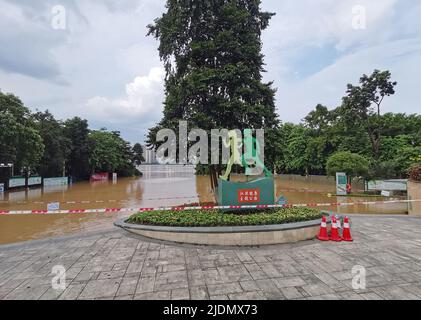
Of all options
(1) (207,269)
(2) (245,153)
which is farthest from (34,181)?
(1) (207,269)

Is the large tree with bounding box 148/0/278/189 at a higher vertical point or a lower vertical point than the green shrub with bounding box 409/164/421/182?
higher

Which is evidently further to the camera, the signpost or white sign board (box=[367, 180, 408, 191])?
the signpost

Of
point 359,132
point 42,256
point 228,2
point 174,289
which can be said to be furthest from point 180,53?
point 359,132

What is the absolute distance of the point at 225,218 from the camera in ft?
23.5

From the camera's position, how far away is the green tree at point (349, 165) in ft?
72.3

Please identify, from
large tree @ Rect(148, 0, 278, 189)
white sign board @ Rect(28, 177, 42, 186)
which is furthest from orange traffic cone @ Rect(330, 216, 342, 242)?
white sign board @ Rect(28, 177, 42, 186)

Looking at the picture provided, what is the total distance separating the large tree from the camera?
945 centimetres

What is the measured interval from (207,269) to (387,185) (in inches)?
824

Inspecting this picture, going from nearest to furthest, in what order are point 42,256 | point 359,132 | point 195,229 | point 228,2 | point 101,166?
point 42,256 → point 195,229 → point 228,2 → point 359,132 → point 101,166

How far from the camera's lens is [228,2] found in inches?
395

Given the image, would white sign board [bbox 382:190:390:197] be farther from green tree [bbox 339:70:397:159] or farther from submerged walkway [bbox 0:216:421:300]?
submerged walkway [bbox 0:216:421:300]

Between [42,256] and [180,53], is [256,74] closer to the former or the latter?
[180,53]

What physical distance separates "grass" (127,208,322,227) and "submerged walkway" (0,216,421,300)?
26.0 inches

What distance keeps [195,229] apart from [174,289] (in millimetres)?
2432
